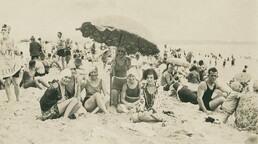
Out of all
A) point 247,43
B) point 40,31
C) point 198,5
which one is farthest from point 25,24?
point 247,43

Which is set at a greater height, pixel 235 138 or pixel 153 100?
pixel 153 100

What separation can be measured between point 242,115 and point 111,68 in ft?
6.13

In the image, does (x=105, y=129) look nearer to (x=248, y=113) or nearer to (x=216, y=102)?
(x=216, y=102)

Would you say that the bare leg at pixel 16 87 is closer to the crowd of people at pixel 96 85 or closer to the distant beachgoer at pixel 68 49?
the crowd of people at pixel 96 85

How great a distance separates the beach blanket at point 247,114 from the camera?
5.62m

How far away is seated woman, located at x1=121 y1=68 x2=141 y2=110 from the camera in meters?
5.69

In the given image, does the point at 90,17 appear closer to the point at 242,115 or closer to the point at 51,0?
the point at 51,0

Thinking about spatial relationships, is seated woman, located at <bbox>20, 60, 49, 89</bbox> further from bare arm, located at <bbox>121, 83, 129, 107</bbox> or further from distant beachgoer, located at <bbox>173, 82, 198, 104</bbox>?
distant beachgoer, located at <bbox>173, 82, 198, 104</bbox>

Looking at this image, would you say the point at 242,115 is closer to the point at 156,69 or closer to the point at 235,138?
the point at 235,138

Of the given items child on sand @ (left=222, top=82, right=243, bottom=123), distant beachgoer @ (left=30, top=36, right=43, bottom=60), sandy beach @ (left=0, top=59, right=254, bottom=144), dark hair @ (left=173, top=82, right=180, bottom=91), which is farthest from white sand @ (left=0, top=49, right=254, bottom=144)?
distant beachgoer @ (left=30, top=36, right=43, bottom=60)

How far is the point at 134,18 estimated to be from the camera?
5664 mm

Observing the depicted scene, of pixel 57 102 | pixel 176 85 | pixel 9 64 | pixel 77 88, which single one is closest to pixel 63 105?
pixel 57 102

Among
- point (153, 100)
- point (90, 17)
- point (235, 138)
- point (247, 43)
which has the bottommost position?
point (235, 138)

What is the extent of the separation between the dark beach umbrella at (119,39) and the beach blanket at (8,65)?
3.20 feet
